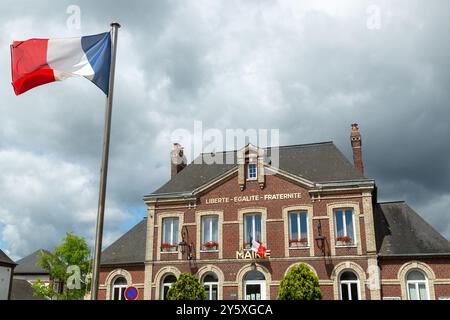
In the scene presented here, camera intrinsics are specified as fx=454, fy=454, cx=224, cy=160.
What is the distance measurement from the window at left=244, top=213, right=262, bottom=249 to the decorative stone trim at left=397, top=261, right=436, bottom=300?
745 centimetres

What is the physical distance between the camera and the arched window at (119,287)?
27.3 metres

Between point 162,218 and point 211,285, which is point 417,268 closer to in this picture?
point 211,285

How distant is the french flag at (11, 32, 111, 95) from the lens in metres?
9.58

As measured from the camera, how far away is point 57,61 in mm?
9695

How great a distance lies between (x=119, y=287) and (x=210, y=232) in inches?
263

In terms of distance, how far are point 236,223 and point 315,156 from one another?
639 centimetres

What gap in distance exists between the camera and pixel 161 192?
2823cm

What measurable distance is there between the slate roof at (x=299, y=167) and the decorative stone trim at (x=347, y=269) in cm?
456

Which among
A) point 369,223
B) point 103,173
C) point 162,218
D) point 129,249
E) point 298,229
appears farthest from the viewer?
point 129,249

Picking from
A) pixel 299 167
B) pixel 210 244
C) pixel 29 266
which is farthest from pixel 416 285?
pixel 29 266

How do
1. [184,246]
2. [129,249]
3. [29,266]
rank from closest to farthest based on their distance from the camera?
1. [184,246]
2. [129,249]
3. [29,266]
